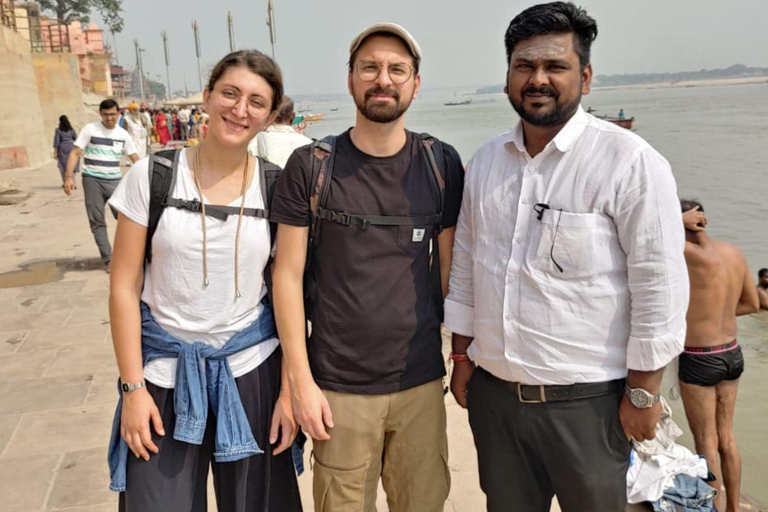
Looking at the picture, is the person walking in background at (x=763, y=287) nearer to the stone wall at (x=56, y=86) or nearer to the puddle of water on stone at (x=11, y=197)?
the puddle of water on stone at (x=11, y=197)

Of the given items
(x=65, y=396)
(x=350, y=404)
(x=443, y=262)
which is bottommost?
(x=65, y=396)

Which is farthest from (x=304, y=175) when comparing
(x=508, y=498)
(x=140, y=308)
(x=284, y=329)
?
(x=508, y=498)

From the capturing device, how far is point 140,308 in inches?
84.4

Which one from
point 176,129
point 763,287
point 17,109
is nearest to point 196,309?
point 763,287

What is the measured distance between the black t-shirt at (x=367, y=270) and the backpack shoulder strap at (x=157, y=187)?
34cm

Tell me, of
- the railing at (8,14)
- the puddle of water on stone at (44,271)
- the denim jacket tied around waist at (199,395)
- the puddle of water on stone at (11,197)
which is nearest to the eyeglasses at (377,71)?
the denim jacket tied around waist at (199,395)

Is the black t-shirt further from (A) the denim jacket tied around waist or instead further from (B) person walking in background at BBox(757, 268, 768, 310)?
(B) person walking in background at BBox(757, 268, 768, 310)

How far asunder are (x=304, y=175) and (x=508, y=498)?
134 centimetres

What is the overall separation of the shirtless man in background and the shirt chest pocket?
7.79ft

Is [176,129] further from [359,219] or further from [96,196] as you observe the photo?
[359,219]

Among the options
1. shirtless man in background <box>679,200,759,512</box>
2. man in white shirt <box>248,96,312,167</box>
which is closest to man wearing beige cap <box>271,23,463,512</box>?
shirtless man in background <box>679,200,759,512</box>

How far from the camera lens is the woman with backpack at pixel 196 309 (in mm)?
2076

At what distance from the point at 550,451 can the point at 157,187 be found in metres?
1.55

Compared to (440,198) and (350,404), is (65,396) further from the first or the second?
(440,198)
